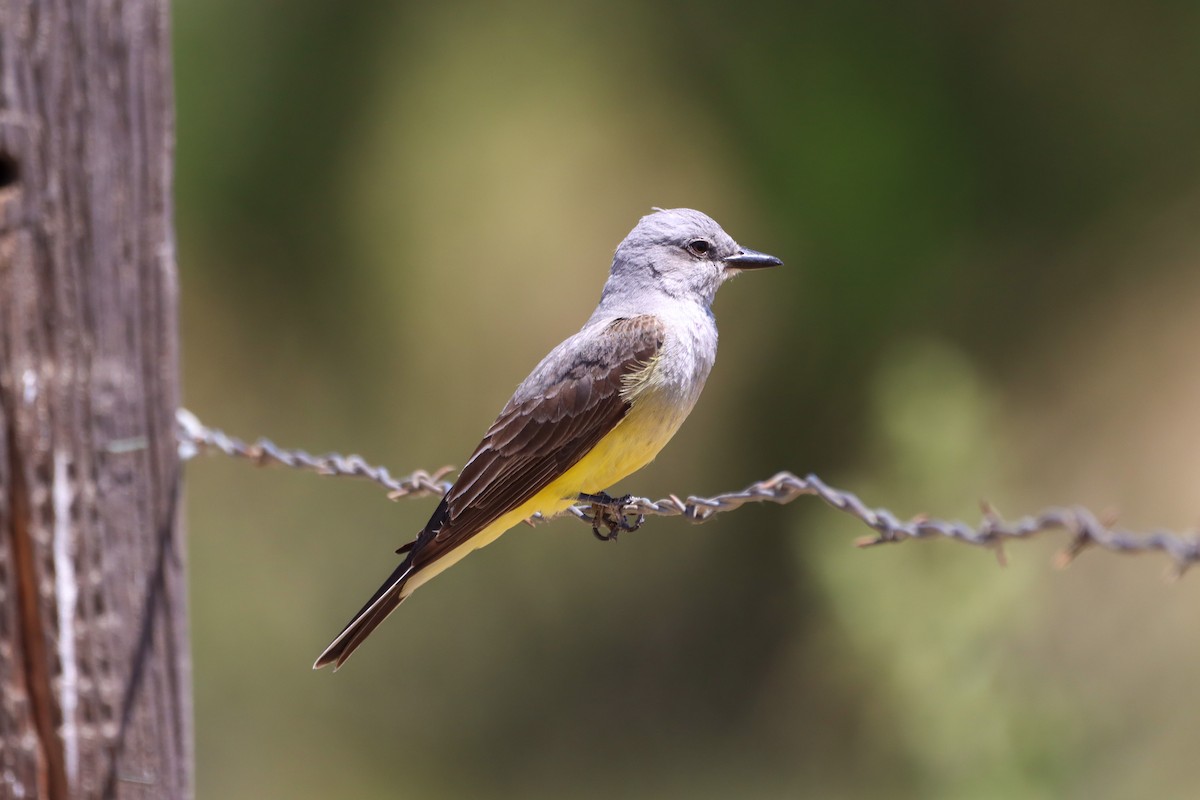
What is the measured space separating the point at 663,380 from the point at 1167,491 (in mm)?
4788

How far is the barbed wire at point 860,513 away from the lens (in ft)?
6.07

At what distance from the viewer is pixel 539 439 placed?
3502mm

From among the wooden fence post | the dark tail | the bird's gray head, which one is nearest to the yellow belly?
the dark tail

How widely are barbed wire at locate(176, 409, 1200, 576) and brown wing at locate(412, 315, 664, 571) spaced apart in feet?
0.59

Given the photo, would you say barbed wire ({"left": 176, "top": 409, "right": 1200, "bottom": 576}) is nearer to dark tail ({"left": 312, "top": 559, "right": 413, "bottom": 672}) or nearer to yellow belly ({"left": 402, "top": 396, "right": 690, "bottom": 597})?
yellow belly ({"left": 402, "top": 396, "right": 690, "bottom": 597})

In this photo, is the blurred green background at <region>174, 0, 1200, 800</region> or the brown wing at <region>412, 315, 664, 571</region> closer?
the brown wing at <region>412, 315, 664, 571</region>

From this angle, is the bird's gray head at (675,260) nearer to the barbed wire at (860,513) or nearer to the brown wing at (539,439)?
the brown wing at (539,439)

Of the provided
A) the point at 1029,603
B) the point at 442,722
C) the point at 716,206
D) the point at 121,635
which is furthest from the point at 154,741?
the point at 716,206

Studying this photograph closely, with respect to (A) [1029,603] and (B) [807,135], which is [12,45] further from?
(B) [807,135]

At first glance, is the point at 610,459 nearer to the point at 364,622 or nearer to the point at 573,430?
the point at 573,430

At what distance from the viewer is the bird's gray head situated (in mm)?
4020

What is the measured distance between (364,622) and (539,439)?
0.69 meters

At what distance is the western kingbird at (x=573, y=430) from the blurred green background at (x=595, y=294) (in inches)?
172

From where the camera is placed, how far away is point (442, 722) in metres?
8.27
